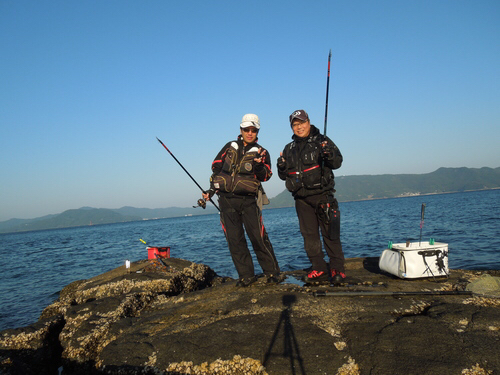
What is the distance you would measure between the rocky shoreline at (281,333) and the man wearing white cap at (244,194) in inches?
16.2

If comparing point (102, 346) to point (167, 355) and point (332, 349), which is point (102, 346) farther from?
point (332, 349)

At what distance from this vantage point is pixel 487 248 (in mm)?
13445

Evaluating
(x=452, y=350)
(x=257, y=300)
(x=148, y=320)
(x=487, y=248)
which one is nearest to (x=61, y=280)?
(x=148, y=320)

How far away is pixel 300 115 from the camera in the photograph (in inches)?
233

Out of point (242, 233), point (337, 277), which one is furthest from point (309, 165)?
point (337, 277)

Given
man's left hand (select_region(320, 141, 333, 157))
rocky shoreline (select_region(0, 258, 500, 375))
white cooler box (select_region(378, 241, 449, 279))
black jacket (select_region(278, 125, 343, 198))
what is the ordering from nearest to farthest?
rocky shoreline (select_region(0, 258, 500, 375))
man's left hand (select_region(320, 141, 333, 157))
white cooler box (select_region(378, 241, 449, 279))
black jacket (select_region(278, 125, 343, 198))

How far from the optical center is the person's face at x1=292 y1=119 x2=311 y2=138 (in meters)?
5.97

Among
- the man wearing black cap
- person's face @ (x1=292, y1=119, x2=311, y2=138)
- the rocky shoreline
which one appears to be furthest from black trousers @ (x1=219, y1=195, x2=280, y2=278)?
person's face @ (x1=292, y1=119, x2=311, y2=138)

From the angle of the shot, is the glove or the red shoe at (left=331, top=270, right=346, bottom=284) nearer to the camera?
the glove

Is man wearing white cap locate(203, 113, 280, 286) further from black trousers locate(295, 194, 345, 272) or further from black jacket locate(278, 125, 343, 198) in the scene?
black trousers locate(295, 194, 345, 272)

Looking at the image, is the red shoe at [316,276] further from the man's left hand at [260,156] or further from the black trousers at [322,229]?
the man's left hand at [260,156]

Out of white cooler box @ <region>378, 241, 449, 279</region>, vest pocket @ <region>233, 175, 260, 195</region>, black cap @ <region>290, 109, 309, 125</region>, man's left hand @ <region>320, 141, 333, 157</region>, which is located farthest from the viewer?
vest pocket @ <region>233, 175, 260, 195</region>

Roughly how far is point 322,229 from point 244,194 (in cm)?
162

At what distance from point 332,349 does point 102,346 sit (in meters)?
3.20
